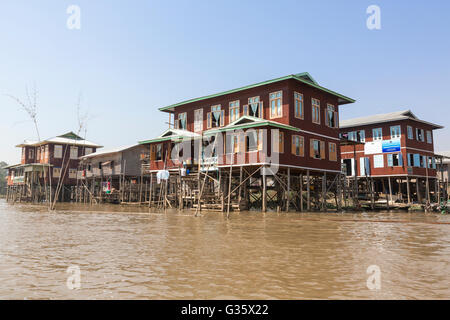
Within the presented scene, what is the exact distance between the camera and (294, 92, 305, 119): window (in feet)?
82.2

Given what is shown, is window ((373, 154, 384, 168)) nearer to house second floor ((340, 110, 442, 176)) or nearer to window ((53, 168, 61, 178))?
house second floor ((340, 110, 442, 176))

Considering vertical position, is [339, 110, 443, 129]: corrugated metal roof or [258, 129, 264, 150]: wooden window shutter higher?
[339, 110, 443, 129]: corrugated metal roof

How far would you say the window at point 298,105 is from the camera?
25062 mm

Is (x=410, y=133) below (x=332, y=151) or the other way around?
the other way around

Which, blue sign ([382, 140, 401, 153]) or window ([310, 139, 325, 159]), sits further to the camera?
blue sign ([382, 140, 401, 153])

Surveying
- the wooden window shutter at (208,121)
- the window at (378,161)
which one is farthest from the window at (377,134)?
the wooden window shutter at (208,121)

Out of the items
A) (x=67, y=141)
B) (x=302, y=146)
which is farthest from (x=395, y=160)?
(x=67, y=141)

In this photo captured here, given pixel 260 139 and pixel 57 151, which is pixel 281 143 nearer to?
pixel 260 139

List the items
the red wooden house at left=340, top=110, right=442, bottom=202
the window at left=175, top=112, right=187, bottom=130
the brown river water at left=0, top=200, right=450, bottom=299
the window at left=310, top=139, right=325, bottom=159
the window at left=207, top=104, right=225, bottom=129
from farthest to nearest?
the red wooden house at left=340, top=110, right=442, bottom=202 → the window at left=175, top=112, right=187, bottom=130 → the window at left=207, top=104, right=225, bottom=129 → the window at left=310, top=139, right=325, bottom=159 → the brown river water at left=0, top=200, right=450, bottom=299

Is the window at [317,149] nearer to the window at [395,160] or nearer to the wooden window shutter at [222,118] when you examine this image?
the wooden window shutter at [222,118]

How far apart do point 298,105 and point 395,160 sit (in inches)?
644

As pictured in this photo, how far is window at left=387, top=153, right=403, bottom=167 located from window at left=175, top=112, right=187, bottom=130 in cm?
2184

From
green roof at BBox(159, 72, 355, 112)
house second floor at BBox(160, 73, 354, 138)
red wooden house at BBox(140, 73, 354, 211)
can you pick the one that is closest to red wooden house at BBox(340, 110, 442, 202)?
green roof at BBox(159, 72, 355, 112)

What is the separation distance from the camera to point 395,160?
35125 millimetres
